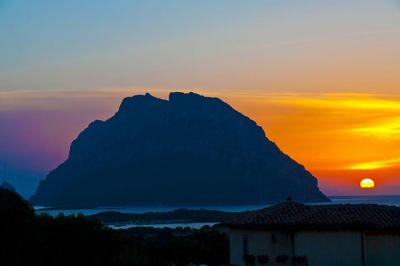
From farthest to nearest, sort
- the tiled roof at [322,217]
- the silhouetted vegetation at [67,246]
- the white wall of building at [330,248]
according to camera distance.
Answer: the silhouetted vegetation at [67,246] → the tiled roof at [322,217] → the white wall of building at [330,248]

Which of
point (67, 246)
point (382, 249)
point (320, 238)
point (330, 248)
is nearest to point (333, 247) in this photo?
point (330, 248)

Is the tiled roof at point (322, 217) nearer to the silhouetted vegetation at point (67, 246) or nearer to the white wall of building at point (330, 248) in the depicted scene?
the white wall of building at point (330, 248)

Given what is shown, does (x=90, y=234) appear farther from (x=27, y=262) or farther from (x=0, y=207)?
(x=0, y=207)

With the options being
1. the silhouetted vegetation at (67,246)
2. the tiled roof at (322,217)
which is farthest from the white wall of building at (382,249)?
the silhouetted vegetation at (67,246)

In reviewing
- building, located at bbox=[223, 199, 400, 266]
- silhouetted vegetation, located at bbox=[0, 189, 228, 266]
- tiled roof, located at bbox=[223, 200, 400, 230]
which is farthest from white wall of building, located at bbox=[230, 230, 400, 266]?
silhouetted vegetation, located at bbox=[0, 189, 228, 266]

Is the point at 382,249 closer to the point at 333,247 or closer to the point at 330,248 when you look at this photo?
the point at 333,247

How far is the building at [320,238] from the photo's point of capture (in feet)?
107

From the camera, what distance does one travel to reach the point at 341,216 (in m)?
33.4

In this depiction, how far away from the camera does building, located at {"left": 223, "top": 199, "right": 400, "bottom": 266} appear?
32.6 meters

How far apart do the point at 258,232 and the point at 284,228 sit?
4.05ft

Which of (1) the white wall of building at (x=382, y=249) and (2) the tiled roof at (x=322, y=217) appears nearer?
(2) the tiled roof at (x=322, y=217)

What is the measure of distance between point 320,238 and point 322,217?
2.60 feet

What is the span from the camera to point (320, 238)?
1289 inches

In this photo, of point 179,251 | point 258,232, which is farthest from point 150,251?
point 258,232
